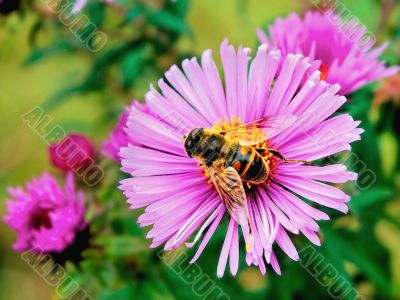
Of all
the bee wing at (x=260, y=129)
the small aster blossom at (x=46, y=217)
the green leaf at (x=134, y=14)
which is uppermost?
the green leaf at (x=134, y=14)

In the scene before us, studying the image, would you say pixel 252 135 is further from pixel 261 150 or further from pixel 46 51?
pixel 46 51

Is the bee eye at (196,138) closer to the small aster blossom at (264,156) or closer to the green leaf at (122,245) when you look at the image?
the small aster blossom at (264,156)

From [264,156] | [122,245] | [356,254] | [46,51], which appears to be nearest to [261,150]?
[264,156]

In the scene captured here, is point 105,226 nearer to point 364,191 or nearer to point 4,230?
point 364,191

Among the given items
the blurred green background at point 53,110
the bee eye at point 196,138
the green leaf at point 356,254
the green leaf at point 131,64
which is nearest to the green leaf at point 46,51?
the green leaf at point 131,64

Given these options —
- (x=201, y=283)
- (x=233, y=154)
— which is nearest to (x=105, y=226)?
(x=201, y=283)

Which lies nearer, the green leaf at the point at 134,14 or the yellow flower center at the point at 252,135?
the yellow flower center at the point at 252,135

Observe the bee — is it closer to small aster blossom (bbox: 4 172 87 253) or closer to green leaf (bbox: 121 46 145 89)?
small aster blossom (bbox: 4 172 87 253)

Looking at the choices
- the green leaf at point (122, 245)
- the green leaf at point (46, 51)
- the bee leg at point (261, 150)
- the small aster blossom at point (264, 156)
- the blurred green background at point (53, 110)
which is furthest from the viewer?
the blurred green background at point (53, 110)
